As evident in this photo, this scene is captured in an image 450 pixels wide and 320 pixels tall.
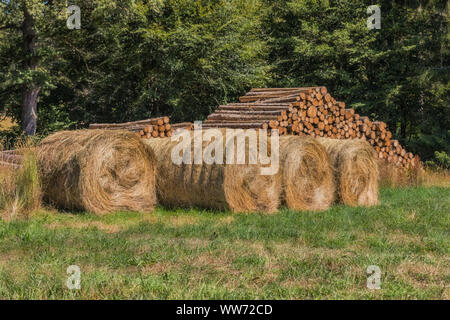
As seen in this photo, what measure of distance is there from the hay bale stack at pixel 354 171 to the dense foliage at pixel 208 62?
11.8 metres

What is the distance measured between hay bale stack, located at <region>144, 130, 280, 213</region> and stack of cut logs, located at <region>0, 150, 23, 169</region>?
291 centimetres

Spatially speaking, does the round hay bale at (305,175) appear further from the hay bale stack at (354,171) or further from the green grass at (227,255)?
the green grass at (227,255)

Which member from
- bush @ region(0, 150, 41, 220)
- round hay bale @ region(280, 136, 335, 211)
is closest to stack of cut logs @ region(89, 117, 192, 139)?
round hay bale @ region(280, 136, 335, 211)

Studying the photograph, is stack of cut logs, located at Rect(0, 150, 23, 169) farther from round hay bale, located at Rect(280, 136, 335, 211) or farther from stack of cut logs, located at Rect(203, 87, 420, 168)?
round hay bale, located at Rect(280, 136, 335, 211)

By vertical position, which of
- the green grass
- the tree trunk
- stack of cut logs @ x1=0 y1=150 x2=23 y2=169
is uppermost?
the tree trunk

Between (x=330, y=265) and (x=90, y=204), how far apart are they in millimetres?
5627

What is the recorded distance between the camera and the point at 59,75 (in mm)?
23859

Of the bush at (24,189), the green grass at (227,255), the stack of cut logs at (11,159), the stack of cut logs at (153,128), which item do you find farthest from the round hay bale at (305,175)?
the stack of cut logs at (11,159)

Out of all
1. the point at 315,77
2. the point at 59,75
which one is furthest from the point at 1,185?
the point at 315,77

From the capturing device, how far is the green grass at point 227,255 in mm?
4973

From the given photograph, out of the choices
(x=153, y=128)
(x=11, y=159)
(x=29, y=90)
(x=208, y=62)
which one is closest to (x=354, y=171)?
(x=153, y=128)

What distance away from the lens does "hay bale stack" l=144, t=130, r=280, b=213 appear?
1024 centimetres

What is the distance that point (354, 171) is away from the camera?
12.3 meters

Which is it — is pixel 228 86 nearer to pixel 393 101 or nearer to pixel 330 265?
pixel 393 101
